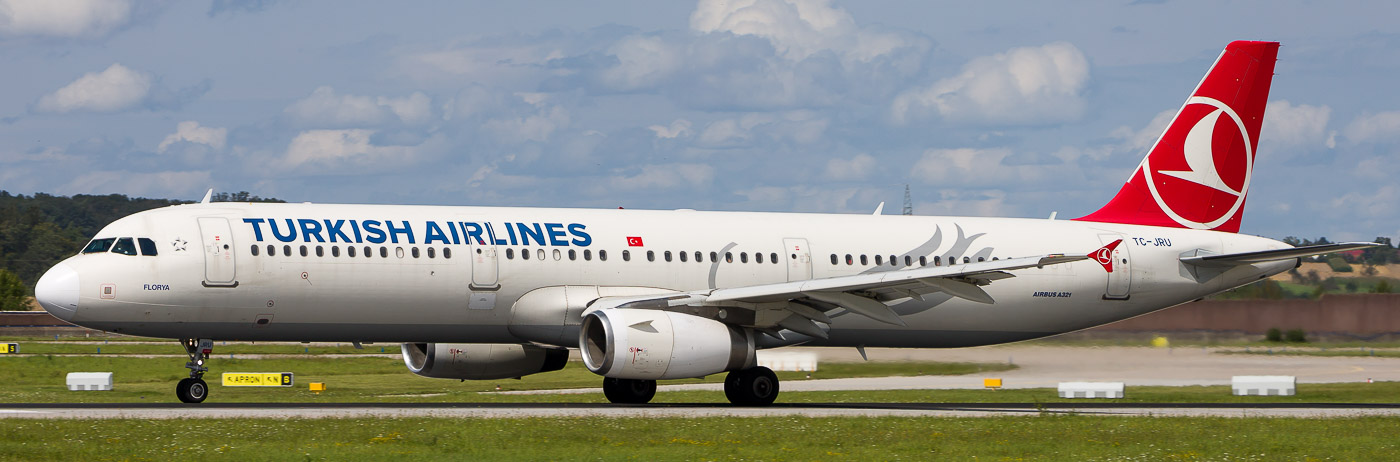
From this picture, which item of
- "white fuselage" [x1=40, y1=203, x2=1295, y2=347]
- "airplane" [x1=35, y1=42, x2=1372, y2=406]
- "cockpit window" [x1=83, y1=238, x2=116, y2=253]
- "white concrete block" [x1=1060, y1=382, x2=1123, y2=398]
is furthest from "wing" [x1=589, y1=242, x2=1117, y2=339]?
"white concrete block" [x1=1060, y1=382, x2=1123, y2=398]

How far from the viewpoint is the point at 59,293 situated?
24953mm

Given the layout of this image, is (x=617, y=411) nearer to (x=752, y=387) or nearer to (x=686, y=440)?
(x=752, y=387)

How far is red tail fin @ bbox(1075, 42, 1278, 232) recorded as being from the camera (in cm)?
3359

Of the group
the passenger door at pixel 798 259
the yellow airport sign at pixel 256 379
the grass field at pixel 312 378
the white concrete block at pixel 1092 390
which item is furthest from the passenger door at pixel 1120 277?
the yellow airport sign at pixel 256 379

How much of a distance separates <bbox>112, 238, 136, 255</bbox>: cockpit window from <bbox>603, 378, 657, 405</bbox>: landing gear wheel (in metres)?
9.21

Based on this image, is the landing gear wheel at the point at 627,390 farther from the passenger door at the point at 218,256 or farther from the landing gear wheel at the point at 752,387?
the passenger door at the point at 218,256

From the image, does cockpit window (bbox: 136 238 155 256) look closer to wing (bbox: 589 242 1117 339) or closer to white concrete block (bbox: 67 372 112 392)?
wing (bbox: 589 242 1117 339)

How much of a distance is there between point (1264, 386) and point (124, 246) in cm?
2471

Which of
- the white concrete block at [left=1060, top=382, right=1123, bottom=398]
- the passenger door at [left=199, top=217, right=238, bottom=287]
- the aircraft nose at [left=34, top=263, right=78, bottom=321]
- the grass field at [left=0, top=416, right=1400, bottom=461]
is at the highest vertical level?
the passenger door at [left=199, top=217, right=238, bottom=287]

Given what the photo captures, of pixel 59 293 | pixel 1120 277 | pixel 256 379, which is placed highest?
pixel 1120 277

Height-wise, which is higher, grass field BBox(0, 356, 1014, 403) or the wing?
the wing

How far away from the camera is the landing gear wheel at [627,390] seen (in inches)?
1197

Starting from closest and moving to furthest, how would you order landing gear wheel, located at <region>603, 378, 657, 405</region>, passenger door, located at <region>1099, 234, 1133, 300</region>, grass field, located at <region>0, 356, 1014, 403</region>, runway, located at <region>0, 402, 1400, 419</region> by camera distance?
runway, located at <region>0, 402, 1400, 419</region> → landing gear wheel, located at <region>603, 378, 657, 405</region> → passenger door, located at <region>1099, 234, 1133, 300</region> → grass field, located at <region>0, 356, 1014, 403</region>

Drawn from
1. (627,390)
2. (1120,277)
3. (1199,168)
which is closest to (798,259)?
(627,390)
